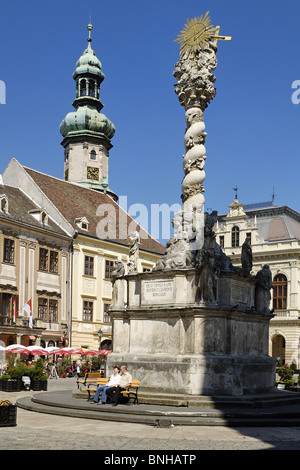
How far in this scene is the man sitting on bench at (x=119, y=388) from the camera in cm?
1479

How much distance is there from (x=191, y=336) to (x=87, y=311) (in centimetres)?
3244

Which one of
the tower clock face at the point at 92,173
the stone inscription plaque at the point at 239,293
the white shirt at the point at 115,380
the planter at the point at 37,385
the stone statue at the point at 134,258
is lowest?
the planter at the point at 37,385

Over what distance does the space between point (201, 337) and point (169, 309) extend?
114cm

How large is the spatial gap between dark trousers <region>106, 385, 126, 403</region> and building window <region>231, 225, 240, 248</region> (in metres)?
45.4

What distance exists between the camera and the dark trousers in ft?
48.5

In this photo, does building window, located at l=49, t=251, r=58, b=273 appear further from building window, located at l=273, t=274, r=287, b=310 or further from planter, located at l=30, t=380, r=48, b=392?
building window, located at l=273, t=274, r=287, b=310

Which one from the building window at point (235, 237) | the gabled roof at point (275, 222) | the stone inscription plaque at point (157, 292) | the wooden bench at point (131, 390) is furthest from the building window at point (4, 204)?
the wooden bench at point (131, 390)

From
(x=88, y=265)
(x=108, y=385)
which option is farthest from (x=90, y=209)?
(x=108, y=385)

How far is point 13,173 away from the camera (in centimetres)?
4844

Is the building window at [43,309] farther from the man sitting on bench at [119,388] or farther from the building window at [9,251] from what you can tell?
the man sitting on bench at [119,388]

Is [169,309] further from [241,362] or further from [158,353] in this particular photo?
[241,362]

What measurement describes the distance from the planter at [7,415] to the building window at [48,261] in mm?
31362

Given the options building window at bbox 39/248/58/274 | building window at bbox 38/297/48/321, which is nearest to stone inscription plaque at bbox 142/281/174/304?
building window at bbox 38/297/48/321
